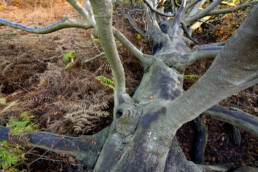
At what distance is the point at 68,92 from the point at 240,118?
9.40ft

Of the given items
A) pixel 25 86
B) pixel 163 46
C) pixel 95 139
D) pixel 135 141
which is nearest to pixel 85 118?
pixel 95 139

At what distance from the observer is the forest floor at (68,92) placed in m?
Result: 2.27

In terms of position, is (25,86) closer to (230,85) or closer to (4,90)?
(4,90)

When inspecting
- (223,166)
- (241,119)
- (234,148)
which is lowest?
(234,148)

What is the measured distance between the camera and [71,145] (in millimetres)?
1674

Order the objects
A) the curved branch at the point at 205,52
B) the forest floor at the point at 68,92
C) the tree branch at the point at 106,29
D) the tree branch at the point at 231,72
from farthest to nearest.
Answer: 1. the forest floor at the point at 68,92
2. the curved branch at the point at 205,52
3. the tree branch at the point at 106,29
4. the tree branch at the point at 231,72

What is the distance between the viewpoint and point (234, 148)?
313 centimetres

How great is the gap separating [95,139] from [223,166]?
6.14ft

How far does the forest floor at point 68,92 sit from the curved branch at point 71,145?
21cm

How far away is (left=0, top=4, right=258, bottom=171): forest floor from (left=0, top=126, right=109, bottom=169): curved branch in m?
0.21

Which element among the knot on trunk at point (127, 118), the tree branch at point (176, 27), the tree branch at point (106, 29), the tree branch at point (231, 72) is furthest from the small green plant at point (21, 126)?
the tree branch at point (176, 27)

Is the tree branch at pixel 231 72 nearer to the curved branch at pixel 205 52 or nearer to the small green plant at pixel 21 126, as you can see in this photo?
the curved branch at pixel 205 52

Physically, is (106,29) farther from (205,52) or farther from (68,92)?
(68,92)

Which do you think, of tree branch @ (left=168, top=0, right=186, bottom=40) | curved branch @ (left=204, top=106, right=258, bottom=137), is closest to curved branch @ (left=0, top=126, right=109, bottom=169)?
curved branch @ (left=204, top=106, right=258, bottom=137)
